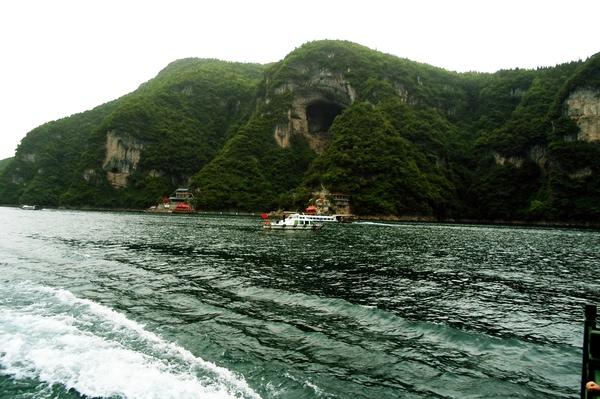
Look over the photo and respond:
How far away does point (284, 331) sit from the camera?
16484mm

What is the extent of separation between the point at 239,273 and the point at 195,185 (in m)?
168

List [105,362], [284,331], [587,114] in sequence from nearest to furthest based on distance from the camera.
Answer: [105,362] → [284,331] → [587,114]

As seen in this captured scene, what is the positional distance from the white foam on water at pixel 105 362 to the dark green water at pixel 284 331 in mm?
55

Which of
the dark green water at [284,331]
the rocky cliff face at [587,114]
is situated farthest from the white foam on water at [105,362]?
the rocky cliff face at [587,114]

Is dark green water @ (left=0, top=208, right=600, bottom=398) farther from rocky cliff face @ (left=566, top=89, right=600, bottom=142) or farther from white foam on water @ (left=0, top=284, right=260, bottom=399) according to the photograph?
rocky cliff face @ (left=566, top=89, right=600, bottom=142)

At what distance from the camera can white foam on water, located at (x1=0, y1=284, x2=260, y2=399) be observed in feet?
35.5

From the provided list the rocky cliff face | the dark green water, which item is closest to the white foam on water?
the dark green water

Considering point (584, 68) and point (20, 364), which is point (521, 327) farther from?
point (584, 68)

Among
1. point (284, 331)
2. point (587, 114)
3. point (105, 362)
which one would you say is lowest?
point (284, 331)

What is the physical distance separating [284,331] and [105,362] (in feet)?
22.3

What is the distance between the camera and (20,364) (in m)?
12.2

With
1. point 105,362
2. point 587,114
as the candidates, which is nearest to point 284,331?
point 105,362

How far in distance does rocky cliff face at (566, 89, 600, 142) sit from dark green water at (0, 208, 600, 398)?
177616 millimetres

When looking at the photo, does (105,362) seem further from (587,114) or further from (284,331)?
(587,114)
